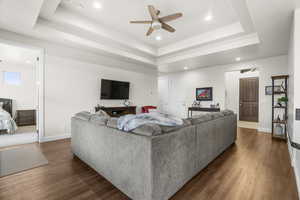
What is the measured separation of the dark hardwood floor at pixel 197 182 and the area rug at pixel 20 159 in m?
0.16

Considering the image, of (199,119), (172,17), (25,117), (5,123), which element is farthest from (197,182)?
(25,117)

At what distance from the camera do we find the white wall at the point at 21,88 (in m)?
5.25

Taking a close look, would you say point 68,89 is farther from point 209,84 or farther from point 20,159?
point 209,84

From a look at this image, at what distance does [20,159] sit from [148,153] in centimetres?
273

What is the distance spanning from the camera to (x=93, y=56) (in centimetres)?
453

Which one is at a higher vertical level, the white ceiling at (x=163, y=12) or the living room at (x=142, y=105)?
the white ceiling at (x=163, y=12)

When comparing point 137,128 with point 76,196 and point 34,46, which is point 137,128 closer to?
point 76,196

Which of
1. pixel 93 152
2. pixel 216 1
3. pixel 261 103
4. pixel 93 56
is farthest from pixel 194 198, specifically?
pixel 261 103

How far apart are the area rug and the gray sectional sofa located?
0.81 metres

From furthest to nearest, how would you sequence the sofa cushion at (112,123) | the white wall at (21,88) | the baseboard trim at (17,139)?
1. the white wall at (21,88)
2. the baseboard trim at (17,139)
3. the sofa cushion at (112,123)

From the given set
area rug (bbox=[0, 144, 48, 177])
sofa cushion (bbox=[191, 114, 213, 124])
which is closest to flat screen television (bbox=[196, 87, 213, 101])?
sofa cushion (bbox=[191, 114, 213, 124])

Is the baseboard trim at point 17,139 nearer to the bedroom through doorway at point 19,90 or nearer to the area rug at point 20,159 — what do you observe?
the area rug at point 20,159

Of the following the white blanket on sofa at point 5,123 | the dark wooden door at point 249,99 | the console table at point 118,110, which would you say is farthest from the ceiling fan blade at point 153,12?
the dark wooden door at point 249,99

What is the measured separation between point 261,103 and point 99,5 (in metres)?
5.90
